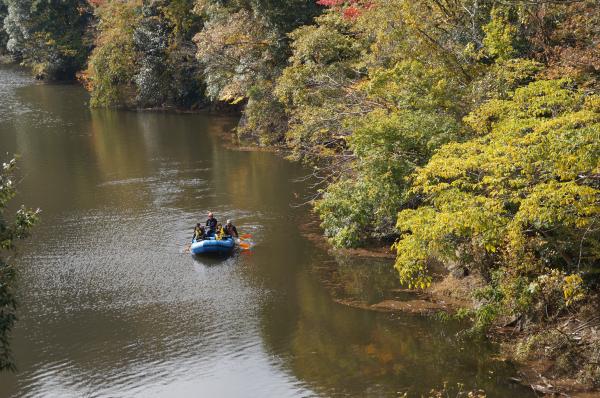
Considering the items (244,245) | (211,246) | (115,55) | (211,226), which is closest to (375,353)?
(211,246)

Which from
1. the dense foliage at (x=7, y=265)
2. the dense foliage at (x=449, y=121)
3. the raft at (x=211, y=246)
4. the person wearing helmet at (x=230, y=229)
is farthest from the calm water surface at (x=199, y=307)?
the dense foliage at (x=7, y=265)

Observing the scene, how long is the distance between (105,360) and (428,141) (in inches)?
367

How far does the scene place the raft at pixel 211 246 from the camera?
2220cm

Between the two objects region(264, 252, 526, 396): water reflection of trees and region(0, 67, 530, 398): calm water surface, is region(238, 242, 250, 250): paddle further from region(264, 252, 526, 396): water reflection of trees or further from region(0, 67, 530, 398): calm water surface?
region(264, 252, 526, 396): water reflection of trees

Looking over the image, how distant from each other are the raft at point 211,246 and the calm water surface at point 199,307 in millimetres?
422

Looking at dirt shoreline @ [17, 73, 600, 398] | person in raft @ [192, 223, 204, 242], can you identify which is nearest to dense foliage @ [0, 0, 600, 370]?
dirt shoreline @ [17, 73, 600, 398]

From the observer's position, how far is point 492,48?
837 inches

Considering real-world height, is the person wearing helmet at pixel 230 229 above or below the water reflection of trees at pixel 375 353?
above

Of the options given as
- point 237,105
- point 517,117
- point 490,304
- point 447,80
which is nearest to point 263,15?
point 237,105

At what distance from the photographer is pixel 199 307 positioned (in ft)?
61.4

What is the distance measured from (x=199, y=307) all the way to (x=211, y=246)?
→ 12.3 ft

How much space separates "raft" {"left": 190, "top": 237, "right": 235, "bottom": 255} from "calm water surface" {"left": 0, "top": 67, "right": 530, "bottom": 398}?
42cm

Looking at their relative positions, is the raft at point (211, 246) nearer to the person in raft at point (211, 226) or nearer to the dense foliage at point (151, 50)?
the person in raft at point (211, 226)

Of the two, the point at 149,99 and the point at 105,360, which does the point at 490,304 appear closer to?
the point at 105,360
